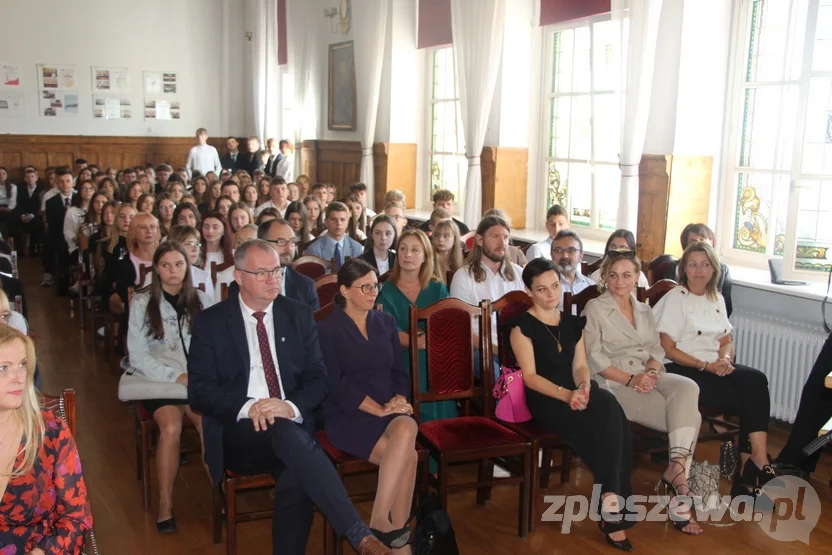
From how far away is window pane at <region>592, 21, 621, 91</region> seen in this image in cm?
647

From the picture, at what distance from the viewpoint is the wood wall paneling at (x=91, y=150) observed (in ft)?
42.0

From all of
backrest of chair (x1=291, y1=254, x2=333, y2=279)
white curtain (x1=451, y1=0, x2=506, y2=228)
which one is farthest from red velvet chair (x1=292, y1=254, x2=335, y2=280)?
white curtain (x1=451, y1=0, x2=506, y2=228)

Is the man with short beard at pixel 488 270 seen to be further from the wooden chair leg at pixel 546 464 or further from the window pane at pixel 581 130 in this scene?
the window pane at pixel 581 130

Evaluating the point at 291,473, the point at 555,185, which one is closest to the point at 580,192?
the point at 555,185

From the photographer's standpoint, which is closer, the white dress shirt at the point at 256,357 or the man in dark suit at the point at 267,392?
the man in dark suit at the point at 267,392

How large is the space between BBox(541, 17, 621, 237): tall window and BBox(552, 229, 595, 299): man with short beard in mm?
2059

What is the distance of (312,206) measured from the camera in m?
6.52

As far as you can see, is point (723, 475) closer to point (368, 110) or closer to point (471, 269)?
point (471, 269)

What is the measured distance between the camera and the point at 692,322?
4.04 meters

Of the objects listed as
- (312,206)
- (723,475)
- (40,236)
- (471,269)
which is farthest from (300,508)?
(40,236)

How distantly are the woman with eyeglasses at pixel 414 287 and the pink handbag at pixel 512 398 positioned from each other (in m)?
0.45

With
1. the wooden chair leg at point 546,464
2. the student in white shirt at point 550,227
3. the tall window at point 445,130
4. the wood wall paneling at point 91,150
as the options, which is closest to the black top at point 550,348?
the wooden chair leg at point 546,464

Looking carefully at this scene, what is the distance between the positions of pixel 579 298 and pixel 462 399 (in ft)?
2.73

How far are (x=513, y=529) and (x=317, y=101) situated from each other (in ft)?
28.4
